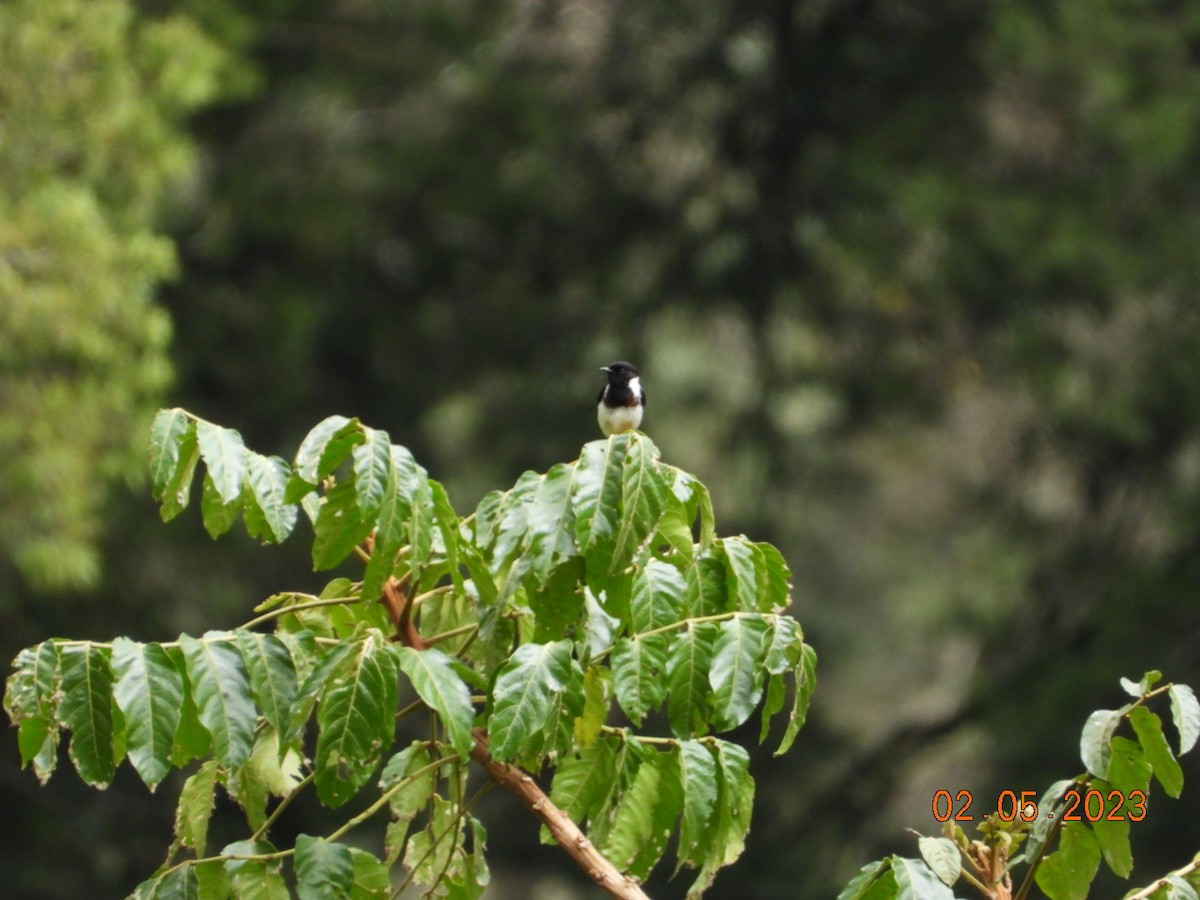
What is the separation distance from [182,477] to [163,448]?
11 centimetres

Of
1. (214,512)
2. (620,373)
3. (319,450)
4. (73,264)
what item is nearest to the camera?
(319,450)

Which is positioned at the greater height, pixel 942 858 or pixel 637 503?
pixel 637 503

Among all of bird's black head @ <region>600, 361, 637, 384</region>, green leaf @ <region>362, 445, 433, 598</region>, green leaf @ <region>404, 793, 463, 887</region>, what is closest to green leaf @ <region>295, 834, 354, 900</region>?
green leaf @ <region>404, 793, 463, 887</region>

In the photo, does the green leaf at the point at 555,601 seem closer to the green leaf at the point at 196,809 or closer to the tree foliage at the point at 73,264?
the green leaf at the point at 196,809

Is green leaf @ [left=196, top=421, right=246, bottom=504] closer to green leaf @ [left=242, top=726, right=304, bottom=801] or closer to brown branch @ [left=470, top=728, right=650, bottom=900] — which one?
green leaf @ [left=242, top=726, right=304, bottom=801]

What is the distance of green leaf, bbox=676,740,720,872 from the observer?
2.12 m

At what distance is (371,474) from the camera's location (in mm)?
2111

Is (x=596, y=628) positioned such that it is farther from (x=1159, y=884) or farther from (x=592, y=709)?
(x=1159, y=884)

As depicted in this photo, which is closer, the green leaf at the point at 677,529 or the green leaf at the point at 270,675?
the green leaf at the point at 270,675

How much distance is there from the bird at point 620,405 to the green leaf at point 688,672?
3055 mm

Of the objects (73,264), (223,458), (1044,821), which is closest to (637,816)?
(1044,821)

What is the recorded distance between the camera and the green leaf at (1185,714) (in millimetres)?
1889

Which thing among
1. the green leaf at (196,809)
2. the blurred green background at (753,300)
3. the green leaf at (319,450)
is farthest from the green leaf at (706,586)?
the blurred green background at (753,300)

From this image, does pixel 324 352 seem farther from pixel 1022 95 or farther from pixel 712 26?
pixel 1022 95
